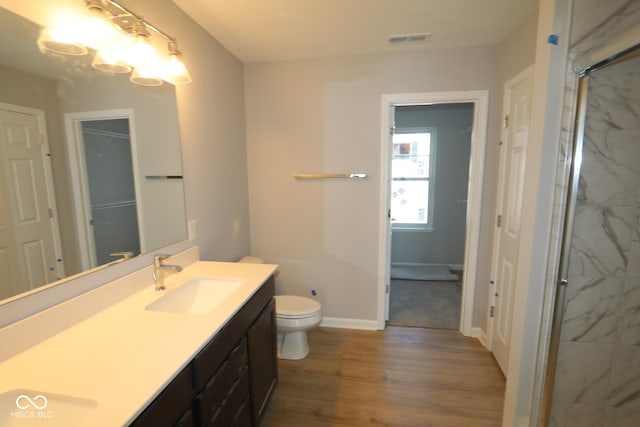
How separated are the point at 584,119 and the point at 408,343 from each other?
206 cm

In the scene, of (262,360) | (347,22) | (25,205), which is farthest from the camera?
(347,22)

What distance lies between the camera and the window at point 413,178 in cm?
442

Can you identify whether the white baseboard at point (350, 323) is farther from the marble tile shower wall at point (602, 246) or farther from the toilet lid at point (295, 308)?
the marble tile shower wall at point (602, 246)

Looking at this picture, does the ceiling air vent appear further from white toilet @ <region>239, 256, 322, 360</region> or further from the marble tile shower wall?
white toilet @ <region>239, 256, 322, 360</region>

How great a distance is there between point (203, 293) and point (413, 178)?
11.9 ft

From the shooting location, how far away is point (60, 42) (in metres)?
1.17

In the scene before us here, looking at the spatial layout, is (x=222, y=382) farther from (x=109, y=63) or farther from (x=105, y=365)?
(x=109, y=63)

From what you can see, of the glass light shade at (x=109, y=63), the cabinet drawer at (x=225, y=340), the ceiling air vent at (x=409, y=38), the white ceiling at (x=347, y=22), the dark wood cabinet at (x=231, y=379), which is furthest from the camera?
the ceiling air vent at (x=409, y=38)

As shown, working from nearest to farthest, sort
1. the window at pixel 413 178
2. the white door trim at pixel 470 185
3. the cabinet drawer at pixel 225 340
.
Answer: the cabinet drawer at pixel 225 340 < the white door trim at pixel 470 185 < the window at pixel 413 178

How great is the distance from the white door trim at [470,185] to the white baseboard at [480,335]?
0.08 feet

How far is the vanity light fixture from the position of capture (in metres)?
1.19

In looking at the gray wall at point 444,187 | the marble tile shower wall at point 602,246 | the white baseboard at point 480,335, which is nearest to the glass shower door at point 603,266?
the marble tile shower wall at point 602,246

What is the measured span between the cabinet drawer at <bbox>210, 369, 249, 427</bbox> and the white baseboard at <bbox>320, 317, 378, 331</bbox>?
149 cm

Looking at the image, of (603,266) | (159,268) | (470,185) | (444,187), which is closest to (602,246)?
(603,266)
